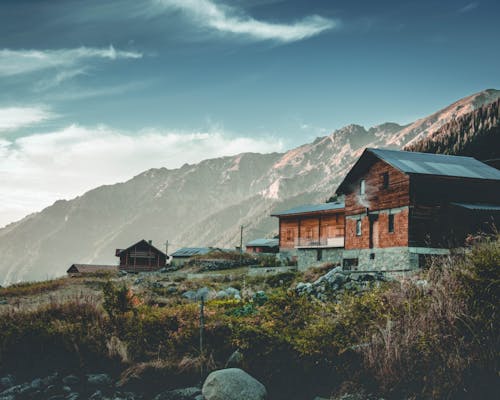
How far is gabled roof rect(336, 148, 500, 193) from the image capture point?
34406 mm

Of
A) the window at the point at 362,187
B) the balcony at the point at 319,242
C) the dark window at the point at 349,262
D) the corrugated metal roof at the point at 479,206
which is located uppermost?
the window at the point at 362,187

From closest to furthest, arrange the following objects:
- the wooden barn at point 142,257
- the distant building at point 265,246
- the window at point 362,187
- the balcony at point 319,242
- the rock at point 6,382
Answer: the rock at point 6,382 < the window at point 362,187 < the balcony at point 319,242 < the wooden barn at point 142,257 < the distant building at point 265,246

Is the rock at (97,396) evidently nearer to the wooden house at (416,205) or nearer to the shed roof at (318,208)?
the wooden house at (416,205)

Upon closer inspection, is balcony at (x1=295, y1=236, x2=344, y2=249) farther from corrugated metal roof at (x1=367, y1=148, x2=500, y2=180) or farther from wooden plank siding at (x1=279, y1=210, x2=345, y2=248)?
corrugated metal roof at (x1=367, y1=148, x2=500, y2=180)

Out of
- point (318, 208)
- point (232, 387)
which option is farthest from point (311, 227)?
point (232, 387)

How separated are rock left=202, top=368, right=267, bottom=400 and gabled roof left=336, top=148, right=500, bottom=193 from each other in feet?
77.8

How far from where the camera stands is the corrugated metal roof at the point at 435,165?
34438 millimetres

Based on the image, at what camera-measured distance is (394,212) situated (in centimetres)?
3494

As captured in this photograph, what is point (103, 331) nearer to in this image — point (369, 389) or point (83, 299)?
point (83, 299)

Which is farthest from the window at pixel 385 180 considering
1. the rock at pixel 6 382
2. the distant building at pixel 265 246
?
the distant building at pixel 265 246

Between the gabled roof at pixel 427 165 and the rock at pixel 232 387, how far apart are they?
77.8 ft

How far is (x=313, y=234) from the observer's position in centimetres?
5162

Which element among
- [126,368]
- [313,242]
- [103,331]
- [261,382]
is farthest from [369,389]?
[313,242]

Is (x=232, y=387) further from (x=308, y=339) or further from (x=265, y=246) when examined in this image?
(x=265, y=246)
